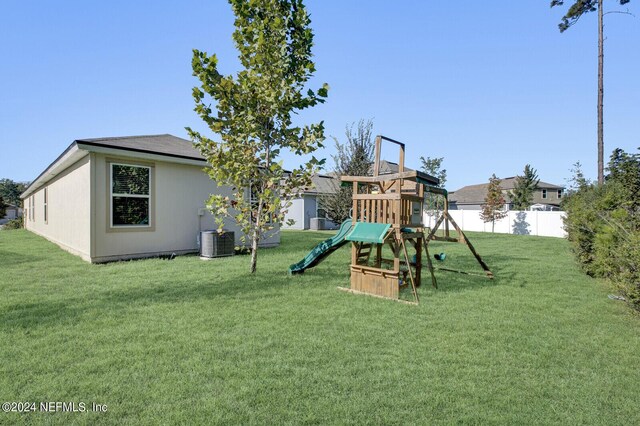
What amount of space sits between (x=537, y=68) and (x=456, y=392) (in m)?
13.6

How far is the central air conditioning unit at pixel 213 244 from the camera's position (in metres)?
9.31

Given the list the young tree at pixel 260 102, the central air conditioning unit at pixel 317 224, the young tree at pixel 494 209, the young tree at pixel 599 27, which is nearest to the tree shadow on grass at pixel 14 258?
the young tree at pixel 260 102

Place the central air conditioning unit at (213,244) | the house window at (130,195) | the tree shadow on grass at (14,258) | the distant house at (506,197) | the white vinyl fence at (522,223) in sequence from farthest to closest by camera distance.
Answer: the distant house at (506,197)
the white vinyl fence at (522,223)
the central air conditioning unit at (213,244)
the house window at (130,195)
the tree shadow on grass at (14,258)

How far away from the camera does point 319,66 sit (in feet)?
24.0

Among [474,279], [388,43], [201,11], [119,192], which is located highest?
[388,43]

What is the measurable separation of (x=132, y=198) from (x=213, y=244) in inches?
93.8

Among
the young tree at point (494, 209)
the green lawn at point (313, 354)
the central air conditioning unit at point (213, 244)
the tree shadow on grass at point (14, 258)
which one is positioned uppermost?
the young tree at point (494, 209)

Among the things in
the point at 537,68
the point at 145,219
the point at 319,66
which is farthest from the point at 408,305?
the point at 537,68

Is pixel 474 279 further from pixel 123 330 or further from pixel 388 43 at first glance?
pixel 388 43

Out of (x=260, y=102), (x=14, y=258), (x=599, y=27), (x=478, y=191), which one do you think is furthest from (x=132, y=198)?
(x=478, y=191)

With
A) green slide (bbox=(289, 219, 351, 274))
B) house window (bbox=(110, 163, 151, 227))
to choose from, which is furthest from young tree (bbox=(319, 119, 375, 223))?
house window (bbox=(110, 163, 151, 227))

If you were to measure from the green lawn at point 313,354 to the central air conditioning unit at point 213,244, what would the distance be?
10.2ft

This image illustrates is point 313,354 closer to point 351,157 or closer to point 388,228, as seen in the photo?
point 388,228

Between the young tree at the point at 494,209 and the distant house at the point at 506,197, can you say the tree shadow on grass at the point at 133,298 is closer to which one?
the young tree at the point at 494,209
